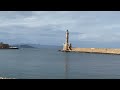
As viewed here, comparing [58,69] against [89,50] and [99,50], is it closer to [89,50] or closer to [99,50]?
[99,50]

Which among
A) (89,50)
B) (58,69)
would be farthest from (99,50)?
(58,69)

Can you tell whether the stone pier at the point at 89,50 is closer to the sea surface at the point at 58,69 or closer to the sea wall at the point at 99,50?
the sea wall at the point at 99,50

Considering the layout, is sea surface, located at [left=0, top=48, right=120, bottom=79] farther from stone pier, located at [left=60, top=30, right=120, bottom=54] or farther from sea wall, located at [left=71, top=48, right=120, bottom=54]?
sea wall, located at [left=71, top=48, right=120, bottom=54]

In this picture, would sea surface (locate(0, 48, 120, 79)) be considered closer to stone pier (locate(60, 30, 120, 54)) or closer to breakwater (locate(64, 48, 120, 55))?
stone pier (locate(60, 30, 120, 54))

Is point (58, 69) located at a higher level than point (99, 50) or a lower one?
→ lower

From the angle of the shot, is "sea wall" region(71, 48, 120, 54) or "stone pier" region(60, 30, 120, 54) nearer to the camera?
"stone pier" region(60, 30, 120, 54)

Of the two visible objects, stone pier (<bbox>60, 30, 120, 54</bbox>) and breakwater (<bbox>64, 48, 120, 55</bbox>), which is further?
breakwater (<bbox>64, 48, 120, 55</bbox>)

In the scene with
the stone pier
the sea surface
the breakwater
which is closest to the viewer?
the sea surface

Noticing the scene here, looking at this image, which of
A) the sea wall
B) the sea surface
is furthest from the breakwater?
the sea surface

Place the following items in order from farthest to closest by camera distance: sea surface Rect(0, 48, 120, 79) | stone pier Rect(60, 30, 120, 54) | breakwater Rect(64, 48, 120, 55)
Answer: breakwater Rect(64, 48, 120, 55)
stone pier Rect(60, 30, 120, 54)
sea surface Rect(0, 48, 120, 79)

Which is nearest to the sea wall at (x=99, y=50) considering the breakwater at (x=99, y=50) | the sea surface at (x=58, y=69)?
the breakwater at (x=99, y=50)

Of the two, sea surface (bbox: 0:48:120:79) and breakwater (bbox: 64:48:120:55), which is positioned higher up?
breakwater (bbox: 64:48:120:55)

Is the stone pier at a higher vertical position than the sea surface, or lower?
higher
